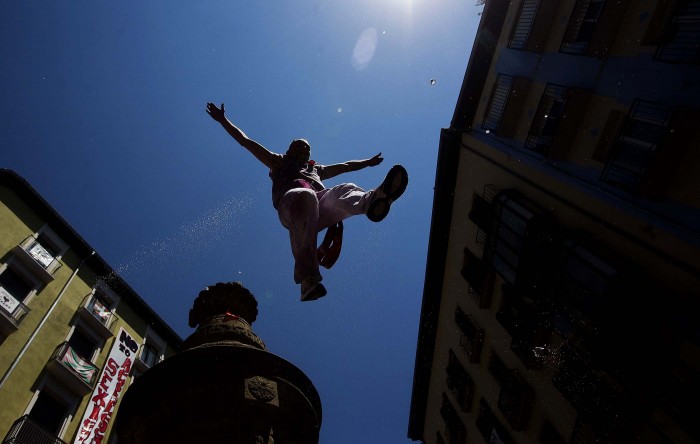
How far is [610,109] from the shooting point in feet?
29.6

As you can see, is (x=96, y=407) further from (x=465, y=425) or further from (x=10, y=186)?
(x=465, y=425)

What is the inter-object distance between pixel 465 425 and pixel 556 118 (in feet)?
32.7

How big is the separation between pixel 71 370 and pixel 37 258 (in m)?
4.54

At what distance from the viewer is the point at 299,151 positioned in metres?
6.96

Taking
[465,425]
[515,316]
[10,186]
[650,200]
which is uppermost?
[650,200]

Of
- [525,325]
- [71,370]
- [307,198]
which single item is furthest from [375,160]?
[71,370]

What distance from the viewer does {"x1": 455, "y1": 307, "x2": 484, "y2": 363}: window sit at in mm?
13461

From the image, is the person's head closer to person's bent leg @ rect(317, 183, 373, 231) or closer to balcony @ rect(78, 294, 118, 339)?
person's bent leg @ rect(317, 183, 373, 231)

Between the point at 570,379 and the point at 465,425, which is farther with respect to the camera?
the point at 465,425

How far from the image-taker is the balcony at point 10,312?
1338 centimetres

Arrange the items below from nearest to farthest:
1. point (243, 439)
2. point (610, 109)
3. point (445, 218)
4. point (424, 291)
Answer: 1. point (243, 439)
2. point (610, 109)
3. point (445, 218)
4. point (424, 291)

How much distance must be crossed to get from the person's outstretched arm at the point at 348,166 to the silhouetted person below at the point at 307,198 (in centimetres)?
12

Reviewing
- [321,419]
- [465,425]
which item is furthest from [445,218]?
[321,419]

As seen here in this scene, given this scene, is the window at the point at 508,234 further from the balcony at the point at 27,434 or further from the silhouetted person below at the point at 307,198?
the balcony at the point at 27,434
